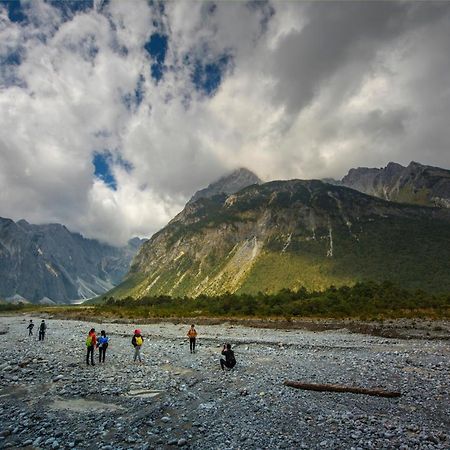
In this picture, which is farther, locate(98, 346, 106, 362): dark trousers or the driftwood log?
locate(98, 346, 106, 362): dark trousers

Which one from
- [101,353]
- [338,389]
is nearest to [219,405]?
[338,389]

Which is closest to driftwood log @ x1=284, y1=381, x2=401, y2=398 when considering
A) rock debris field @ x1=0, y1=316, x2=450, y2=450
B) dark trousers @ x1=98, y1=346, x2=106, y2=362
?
rock debris field @ x1=0, y1=316, x2=450, y2=450

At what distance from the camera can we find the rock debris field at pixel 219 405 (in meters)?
13.1

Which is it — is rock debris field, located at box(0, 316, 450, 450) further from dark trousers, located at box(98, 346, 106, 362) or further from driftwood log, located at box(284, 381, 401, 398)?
dark trousers, located at box(98, 346, 106, 362)

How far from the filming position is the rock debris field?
13094 millimetres

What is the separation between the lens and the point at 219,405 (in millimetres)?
17484

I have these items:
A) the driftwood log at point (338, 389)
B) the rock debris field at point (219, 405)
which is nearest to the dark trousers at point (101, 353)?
the rock debris field at point (219, 405)

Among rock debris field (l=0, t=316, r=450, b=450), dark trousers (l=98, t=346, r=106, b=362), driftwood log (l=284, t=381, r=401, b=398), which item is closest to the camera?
rock debris field (l=0, t=316, r=450, b=450)

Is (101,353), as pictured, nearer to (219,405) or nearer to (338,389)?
(219,405)

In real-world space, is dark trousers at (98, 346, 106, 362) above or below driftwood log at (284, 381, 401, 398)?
above

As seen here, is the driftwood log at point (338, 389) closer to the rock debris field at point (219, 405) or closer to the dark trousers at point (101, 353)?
the rock debris field at point (219, 405)

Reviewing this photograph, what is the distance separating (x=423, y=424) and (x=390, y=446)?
321 cm

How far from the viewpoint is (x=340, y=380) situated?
21.8 meters

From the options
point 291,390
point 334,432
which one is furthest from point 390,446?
point 291,390
